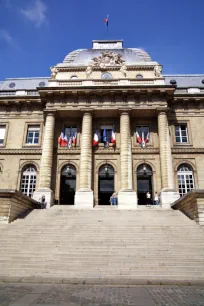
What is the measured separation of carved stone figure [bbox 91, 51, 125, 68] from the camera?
23.1 meters

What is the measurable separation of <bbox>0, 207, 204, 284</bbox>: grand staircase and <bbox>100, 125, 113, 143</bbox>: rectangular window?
8.96m

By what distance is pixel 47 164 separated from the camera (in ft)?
62.6

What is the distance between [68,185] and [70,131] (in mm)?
5075

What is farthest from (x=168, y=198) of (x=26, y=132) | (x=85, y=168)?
(x=26, y=132)

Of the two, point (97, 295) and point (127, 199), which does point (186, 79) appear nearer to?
point (127, 199)

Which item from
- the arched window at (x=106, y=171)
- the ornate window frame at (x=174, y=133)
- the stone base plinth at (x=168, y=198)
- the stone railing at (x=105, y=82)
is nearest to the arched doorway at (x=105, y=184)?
the arched window at (x=106, y=171)

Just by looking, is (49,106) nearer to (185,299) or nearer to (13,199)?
(13,199)

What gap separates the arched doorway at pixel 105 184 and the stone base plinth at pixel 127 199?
2445mm

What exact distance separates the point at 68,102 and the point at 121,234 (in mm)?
13589

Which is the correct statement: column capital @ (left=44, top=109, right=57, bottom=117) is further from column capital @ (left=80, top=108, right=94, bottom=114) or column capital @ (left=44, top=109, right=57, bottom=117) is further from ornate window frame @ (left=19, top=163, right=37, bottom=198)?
ornate window frame @ (left=19, top=163, right=37, bottom=198)

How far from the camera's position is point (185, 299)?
5590mm

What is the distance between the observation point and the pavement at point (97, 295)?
5.20 meters

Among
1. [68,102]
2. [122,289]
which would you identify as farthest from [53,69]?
[122,289]

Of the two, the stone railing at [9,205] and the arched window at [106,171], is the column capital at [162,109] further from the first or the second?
the stone railing at [9,205]
